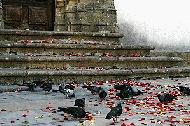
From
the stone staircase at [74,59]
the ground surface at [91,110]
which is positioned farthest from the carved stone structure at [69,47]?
the ground surface at [91,110]

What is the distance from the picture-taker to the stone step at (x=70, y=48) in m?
10.6

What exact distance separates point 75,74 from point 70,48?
1.35m

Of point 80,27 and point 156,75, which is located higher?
point 80,27

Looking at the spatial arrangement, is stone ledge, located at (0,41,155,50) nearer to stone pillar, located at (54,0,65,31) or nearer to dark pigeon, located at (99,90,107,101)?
stone pillar, located at (54,0,65,31)

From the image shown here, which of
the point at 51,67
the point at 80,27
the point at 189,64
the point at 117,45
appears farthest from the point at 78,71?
the point at 189,64

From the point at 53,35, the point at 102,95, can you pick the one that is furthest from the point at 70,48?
the point at 102,95

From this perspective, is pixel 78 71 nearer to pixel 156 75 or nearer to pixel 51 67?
pixel 51 67

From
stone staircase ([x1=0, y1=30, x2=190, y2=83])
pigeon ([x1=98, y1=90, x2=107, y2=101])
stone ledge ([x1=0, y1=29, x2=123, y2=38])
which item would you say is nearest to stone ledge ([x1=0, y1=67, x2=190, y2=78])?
stone staircase ([x1=0, y1=30, x2=190, y2=83])

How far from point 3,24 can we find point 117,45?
12.2 feet

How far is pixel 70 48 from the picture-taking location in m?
11.1

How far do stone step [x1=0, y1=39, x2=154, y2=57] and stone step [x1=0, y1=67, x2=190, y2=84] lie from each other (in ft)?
2.98

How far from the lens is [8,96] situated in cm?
788

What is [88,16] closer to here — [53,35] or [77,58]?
[53,35]

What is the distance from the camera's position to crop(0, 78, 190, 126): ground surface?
5.47 meters
